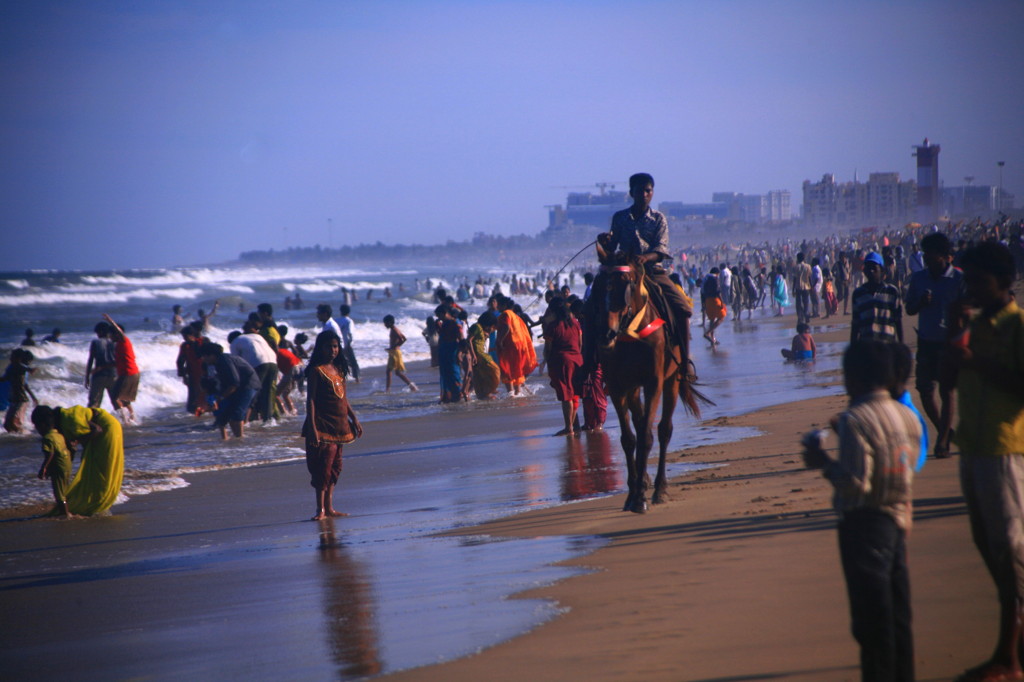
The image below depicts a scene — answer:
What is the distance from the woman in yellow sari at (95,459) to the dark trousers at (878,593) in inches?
317

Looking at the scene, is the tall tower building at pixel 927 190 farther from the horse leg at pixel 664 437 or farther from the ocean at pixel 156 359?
the horse leg at pixel 664 437

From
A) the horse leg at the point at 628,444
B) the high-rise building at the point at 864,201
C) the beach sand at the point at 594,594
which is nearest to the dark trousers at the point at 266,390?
the beach sand at the point at 594,594

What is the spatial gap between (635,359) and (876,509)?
4.30 meters

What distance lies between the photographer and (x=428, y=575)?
Result: 5996 mm

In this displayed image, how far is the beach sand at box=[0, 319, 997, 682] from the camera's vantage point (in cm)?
409

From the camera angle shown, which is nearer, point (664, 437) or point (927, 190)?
point (664, 437)

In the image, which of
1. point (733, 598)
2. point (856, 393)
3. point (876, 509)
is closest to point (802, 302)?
point (733, 598)

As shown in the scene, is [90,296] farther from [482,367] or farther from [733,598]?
[733,598]

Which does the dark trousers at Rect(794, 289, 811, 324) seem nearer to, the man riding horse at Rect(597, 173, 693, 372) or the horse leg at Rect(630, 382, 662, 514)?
the man riding horse at Rect(597, 173, 693, 372)

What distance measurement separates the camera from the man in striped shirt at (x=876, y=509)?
128 inches

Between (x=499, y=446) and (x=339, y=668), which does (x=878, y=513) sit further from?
(x=499, y=446)

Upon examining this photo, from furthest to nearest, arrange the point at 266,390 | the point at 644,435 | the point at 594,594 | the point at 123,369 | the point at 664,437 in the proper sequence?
the point at 123,369, the point at 266,390, the point at 664,437, the point at 644,435, the point at 594,594

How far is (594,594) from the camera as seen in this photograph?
5.09 meters

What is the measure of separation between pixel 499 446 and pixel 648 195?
512cm
